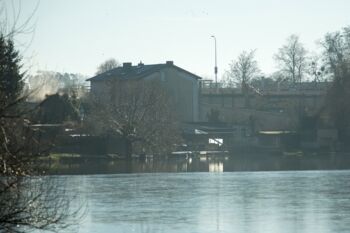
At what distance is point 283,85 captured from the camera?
129250mm

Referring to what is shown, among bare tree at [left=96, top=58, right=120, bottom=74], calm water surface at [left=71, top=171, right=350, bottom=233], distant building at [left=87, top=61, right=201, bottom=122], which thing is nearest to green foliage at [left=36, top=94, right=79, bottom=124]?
distant building at [left=87, top=61, right=201, bottom=122]

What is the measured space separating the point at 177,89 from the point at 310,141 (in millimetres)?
18273

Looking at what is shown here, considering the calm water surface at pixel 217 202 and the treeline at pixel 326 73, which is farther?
the treeline at pixel 326 73

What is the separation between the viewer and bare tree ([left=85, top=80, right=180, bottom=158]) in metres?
80.4

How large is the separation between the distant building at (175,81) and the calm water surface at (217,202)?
4521cm

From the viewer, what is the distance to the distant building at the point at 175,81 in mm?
102125

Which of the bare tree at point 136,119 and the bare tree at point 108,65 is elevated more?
the bare tree at point 108,65

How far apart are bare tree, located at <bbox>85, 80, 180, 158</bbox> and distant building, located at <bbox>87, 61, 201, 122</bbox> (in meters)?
16.8

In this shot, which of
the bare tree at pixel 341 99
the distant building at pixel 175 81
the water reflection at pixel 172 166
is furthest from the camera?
the distant building at pixel 175 81

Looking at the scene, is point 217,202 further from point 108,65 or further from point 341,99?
point 108,65

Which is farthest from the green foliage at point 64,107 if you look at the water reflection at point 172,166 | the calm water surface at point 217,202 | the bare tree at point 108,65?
the bare tree at point 108,65

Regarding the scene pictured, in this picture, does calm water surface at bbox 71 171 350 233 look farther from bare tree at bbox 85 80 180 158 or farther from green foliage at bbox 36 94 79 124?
bare tree at bbox 85 80 180 158

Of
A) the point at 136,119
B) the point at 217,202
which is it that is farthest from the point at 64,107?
the point at 217,202

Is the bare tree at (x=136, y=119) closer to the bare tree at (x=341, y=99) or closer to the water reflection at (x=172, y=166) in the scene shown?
the water reflection at (x=172, y=166)
